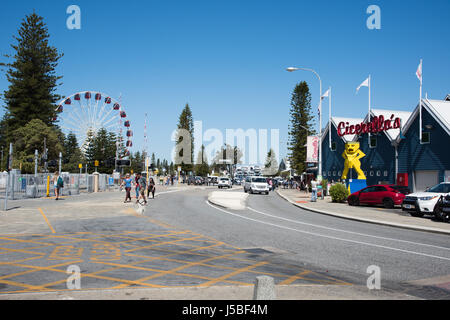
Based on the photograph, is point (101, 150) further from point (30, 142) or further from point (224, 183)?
point (224, 183)

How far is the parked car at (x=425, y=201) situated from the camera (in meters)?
17.0

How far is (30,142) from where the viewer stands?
5559 cm

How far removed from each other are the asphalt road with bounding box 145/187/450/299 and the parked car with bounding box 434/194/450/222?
3211mm

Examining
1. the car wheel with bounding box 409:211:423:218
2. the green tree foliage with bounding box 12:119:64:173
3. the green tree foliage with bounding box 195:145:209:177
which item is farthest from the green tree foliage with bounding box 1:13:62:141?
the green tree foliage with bounding box 195:145:209:177

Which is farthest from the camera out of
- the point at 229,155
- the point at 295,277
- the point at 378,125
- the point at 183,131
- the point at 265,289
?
the point at 229,155

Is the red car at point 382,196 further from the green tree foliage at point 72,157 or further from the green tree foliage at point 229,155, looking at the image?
the green tree foliage at point 229,155

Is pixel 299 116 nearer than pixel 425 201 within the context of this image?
No

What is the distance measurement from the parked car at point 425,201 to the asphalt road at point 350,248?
3963 millimetres

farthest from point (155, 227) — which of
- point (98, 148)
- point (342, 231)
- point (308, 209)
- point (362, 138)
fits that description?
point (98, 148)

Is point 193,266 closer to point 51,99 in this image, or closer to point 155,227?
point 155,227

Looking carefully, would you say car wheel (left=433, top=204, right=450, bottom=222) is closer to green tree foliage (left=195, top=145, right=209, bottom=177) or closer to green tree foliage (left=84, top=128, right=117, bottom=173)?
green tree foliage (left=84, top=128, right=117, bottom=173)

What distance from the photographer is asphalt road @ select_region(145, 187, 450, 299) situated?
21.6 ft

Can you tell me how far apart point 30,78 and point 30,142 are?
12.2 m

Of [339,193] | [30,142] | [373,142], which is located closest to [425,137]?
[373,142]
